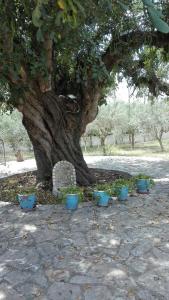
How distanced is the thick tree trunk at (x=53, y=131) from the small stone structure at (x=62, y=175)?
22.1 inches

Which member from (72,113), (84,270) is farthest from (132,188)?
(84,270)

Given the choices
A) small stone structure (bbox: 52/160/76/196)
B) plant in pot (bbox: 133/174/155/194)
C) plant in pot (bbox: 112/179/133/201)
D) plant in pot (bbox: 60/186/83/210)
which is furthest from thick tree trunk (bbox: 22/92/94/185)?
plant in pot (bbox: 60/186/83/210)

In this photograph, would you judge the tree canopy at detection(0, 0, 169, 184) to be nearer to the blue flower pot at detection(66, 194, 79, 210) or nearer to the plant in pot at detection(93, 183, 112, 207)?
the plant in pot at detection(93, 183, 112, 207)

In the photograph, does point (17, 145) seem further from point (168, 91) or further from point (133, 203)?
point (133, 203)

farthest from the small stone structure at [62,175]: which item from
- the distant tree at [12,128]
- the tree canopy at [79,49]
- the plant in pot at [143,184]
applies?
the distant tree at [12,128]

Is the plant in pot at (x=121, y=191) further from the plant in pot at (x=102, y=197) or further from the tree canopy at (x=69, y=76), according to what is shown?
the tree canopy at (x=69, y=76)

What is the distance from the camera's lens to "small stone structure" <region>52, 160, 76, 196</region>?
5910 millimetres

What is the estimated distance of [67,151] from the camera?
21.5 ft

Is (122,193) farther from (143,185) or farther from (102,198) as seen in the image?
(143,185)

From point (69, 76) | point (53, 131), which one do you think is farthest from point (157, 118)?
point (53, 131)

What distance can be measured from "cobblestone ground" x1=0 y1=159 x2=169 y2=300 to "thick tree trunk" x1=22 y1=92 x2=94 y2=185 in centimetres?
153

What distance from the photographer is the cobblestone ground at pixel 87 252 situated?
2736 mm

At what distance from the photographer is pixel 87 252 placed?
11.5 ft

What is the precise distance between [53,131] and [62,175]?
101cm
